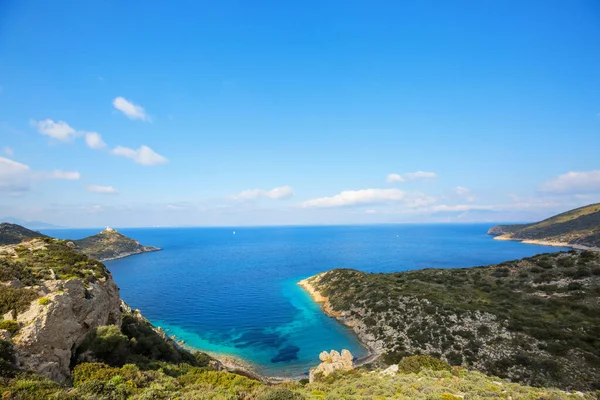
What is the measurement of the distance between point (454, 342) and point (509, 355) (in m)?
6.19

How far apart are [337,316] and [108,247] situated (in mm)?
165267

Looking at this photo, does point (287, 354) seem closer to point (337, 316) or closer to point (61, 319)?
point (337, 316)

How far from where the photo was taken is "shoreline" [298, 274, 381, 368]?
35775 millimetres

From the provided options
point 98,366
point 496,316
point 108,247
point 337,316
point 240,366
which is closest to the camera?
point 98,366

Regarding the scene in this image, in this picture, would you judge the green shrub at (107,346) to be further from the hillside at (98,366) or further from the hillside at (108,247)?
the hillside at (108,247)

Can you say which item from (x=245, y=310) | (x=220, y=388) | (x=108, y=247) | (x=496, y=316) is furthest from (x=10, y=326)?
(x=108, y=247)

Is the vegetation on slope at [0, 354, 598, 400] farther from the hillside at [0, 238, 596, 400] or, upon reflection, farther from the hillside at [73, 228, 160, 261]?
the hillside at [73, 228, 160, 261]

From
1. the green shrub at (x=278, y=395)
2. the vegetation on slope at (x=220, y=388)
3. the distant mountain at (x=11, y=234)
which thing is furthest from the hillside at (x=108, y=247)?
the green shrub at (x=278, y=395)

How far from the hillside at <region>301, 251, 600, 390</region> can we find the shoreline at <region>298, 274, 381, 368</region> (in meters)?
0.40

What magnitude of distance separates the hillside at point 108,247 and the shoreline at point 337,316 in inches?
5038

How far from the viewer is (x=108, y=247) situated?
6245 inches

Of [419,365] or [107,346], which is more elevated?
[107,346]

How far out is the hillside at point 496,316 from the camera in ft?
95.1

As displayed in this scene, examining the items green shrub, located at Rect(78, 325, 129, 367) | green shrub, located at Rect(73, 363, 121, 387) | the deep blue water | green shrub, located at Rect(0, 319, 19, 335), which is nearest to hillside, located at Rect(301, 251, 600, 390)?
the deep blue water
